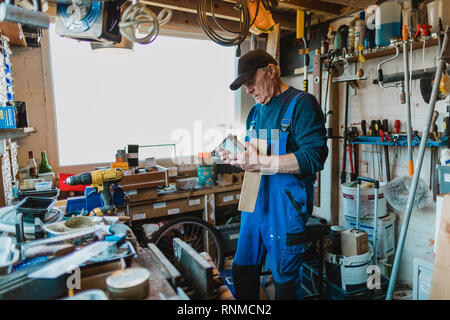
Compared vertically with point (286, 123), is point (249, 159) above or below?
below

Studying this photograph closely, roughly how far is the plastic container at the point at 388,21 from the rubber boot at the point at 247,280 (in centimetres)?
205

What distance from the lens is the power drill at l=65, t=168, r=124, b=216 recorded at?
1652 mm

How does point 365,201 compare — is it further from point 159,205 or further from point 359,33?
point 159,205

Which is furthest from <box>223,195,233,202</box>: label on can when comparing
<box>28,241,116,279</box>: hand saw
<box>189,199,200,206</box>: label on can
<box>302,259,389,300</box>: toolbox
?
<box>28,241,116,279</box>: hand saw

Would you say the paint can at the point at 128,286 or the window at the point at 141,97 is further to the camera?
the window at the point at 141,97

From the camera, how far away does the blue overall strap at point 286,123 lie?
1.70 m

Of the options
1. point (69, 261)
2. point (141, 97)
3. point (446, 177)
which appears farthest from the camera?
point (141, 97)

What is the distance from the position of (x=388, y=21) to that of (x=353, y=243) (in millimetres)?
1781

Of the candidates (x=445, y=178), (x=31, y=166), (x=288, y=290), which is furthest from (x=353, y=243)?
(x=31, y=166)

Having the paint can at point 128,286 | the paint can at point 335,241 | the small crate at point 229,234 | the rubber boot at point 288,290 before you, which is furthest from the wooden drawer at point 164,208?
the paint can at point 128,286

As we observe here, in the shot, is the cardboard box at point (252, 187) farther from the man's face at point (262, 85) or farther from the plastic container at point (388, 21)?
the plastic container at point (388, 21)

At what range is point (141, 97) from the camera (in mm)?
3393

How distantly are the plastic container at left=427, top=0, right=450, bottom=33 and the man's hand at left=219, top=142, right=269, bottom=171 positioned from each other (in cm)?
165
